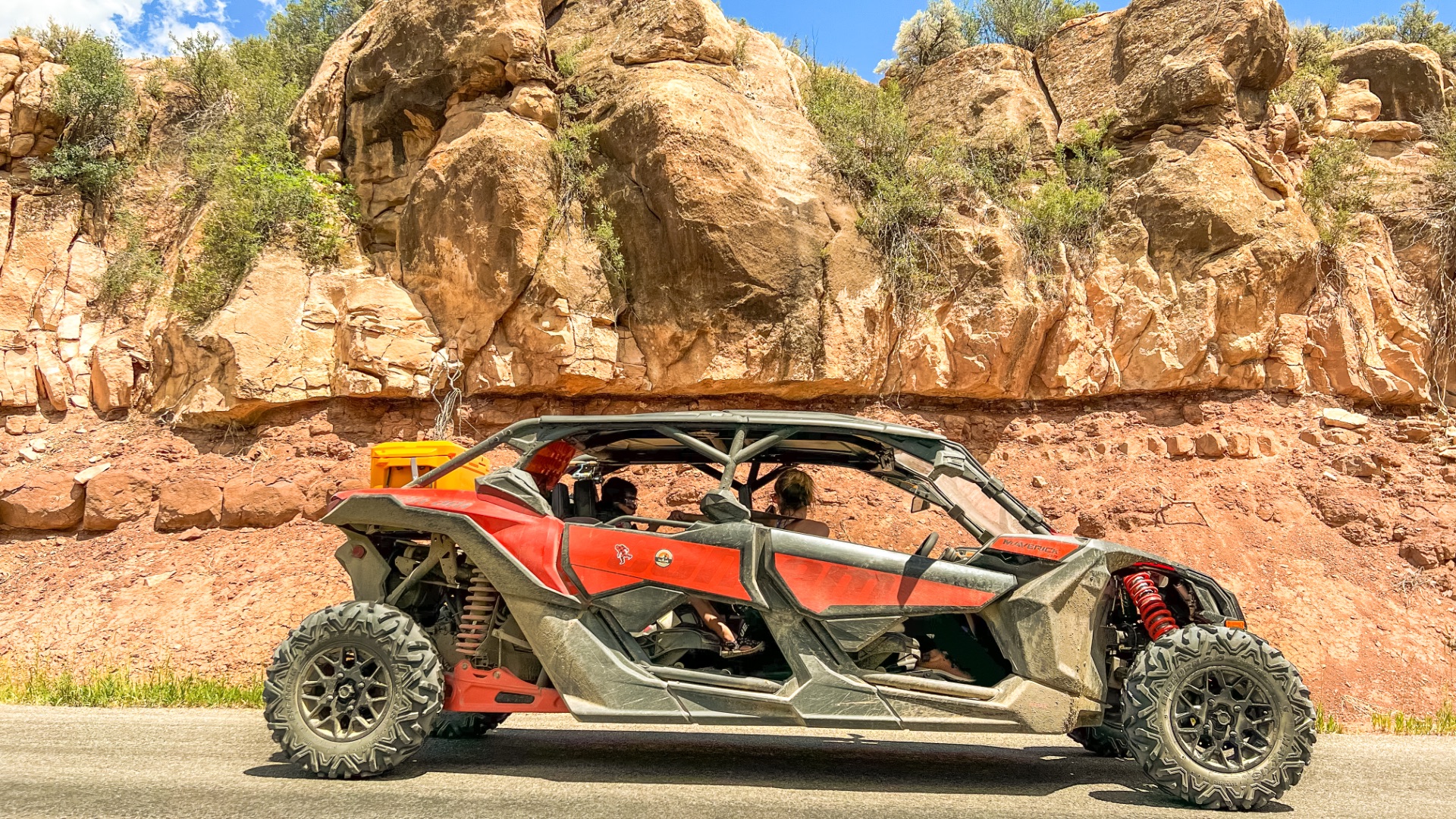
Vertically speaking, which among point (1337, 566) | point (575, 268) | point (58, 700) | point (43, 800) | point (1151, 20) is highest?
point (1151, 20)

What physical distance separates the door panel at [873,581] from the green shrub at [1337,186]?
1162 centimetres

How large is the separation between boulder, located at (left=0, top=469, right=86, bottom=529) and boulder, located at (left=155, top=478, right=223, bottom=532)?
1237mm

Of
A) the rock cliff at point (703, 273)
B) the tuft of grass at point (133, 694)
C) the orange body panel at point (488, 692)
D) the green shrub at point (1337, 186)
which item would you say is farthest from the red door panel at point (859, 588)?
the green shrub at point (1337, 186)

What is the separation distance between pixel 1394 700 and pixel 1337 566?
6.19ft

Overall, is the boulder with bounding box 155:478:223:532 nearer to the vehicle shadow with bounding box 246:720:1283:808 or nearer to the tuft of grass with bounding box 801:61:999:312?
the vehicle shadow with bounding box 246:720:1283:808

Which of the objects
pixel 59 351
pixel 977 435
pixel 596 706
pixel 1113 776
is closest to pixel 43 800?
pixel 596 706

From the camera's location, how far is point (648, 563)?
4.98m

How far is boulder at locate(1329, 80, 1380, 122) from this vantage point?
15148 mm

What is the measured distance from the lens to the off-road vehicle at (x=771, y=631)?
15.3ft

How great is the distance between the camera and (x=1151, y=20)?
1457 centimetres

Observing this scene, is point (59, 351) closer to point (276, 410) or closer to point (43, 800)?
point (276, 410)

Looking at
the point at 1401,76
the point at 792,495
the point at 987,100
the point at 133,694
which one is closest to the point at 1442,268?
the point at 1401,76

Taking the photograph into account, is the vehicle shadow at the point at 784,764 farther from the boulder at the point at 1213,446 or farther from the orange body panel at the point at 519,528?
the boulder at the point at 1213,446

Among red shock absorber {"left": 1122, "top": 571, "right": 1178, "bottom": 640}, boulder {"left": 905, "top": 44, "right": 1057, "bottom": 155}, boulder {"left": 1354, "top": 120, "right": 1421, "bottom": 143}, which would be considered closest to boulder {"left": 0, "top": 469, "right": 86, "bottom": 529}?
red shock absorber {"left": 1122, "top": 571, "right": 1178, "bottom": 640}
